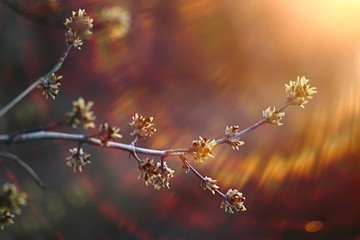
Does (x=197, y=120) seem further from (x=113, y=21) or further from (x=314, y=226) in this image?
(x=113, y=21)

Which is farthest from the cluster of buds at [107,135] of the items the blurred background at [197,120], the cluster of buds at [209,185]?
the blurred background at [197,120]

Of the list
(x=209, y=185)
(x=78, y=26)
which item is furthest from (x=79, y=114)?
(x=209, y=185)

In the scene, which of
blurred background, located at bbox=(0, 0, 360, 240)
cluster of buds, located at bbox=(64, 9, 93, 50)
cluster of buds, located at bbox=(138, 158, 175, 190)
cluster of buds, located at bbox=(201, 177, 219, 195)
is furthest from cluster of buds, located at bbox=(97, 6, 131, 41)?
blurred background, located at bbox=(0, 0, 360, 240)

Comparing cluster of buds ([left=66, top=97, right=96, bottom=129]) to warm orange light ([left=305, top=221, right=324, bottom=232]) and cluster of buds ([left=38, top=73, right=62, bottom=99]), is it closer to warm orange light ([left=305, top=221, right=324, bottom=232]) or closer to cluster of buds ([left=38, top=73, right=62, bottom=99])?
cluster of buds ([left=38, top=73, right=62, bottom=99])

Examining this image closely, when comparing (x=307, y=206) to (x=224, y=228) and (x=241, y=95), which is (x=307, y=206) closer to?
(x=224, y=228)

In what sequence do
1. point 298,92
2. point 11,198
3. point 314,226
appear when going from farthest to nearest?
1. point 314,226
2. point 298,92
3. point 11,198

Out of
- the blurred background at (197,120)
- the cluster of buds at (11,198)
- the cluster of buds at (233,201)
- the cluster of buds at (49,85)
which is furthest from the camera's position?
the blurred background at (197,120)

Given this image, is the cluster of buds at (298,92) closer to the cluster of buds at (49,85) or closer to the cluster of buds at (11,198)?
the cluster of buds at (49,85)

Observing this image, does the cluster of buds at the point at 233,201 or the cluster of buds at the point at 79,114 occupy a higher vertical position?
the cluster of buds at the point at 233,201
